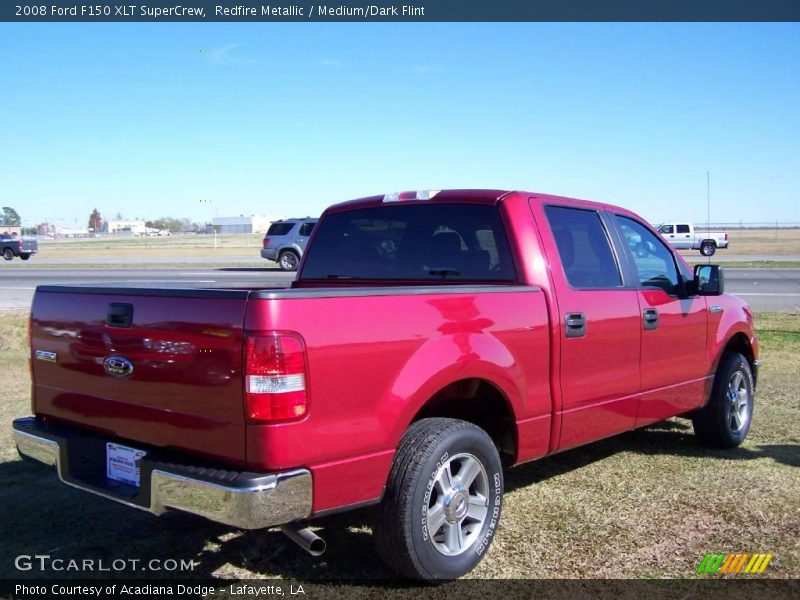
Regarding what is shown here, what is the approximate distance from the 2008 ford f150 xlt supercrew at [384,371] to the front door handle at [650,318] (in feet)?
0.04

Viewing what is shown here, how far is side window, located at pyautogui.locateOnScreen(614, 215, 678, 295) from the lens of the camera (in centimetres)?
523

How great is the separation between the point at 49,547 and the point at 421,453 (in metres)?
2.20

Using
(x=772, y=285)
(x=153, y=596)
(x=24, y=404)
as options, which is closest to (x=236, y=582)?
(x=153, y=596)

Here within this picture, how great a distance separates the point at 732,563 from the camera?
3.92 m

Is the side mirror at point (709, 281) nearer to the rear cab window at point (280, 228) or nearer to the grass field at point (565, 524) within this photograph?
the grass field at point (565, 524)

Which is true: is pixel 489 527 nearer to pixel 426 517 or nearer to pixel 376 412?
pixel 426 517

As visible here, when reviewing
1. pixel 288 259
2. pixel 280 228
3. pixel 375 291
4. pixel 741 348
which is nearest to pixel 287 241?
pixel 288 259

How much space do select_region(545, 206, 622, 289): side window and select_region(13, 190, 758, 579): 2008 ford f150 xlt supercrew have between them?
0.02 metres

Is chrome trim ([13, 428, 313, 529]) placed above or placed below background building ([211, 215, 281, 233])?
below

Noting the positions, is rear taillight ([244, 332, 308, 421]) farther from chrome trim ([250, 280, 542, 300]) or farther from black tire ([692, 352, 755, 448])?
black tire ([692, 352, 755, 448])

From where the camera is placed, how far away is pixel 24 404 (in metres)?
7.38

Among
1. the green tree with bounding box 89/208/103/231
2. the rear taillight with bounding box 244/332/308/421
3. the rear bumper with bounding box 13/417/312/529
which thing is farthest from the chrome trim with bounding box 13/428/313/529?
the green tree with bounding box 89/208/103/231

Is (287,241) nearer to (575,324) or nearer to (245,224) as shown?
(575,324)

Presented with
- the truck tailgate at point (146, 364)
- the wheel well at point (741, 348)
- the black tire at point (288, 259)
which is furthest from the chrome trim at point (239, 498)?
the black tire at point (288, 259)
